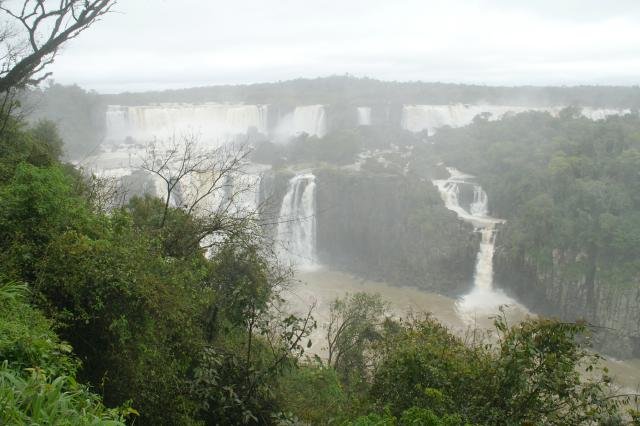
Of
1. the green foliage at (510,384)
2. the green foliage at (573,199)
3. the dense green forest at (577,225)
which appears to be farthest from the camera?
the green foliage at (573,199)

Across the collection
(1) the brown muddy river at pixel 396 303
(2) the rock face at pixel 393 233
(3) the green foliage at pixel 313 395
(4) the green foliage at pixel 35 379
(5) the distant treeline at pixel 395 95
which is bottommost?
(1) the brown muddy river at pixel 396 303

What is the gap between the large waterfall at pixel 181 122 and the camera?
148 ft

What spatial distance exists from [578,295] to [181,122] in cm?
3792

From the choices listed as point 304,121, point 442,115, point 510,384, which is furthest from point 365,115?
point 510,384

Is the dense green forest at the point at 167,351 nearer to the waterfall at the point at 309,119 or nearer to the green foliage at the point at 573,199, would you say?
the green foliage at the point at 573,199

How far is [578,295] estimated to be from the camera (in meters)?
24.0

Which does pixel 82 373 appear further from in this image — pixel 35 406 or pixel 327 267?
pixel 327 267

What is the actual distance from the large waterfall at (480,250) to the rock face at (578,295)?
64cm

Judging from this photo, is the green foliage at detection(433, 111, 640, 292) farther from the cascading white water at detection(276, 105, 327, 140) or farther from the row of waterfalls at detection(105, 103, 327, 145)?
the row of waterfalls at detection(105, 103, 327, 145)

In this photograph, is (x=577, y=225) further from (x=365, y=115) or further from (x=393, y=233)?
(x=365, y=115)

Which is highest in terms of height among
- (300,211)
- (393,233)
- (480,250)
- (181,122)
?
(181,122)

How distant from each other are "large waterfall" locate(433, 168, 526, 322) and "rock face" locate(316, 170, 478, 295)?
0.56m

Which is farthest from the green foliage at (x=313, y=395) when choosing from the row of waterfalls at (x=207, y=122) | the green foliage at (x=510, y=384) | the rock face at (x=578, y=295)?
the row of waterfalls at (x=207, y=122)

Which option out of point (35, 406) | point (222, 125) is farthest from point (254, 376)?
point (222, 125)
